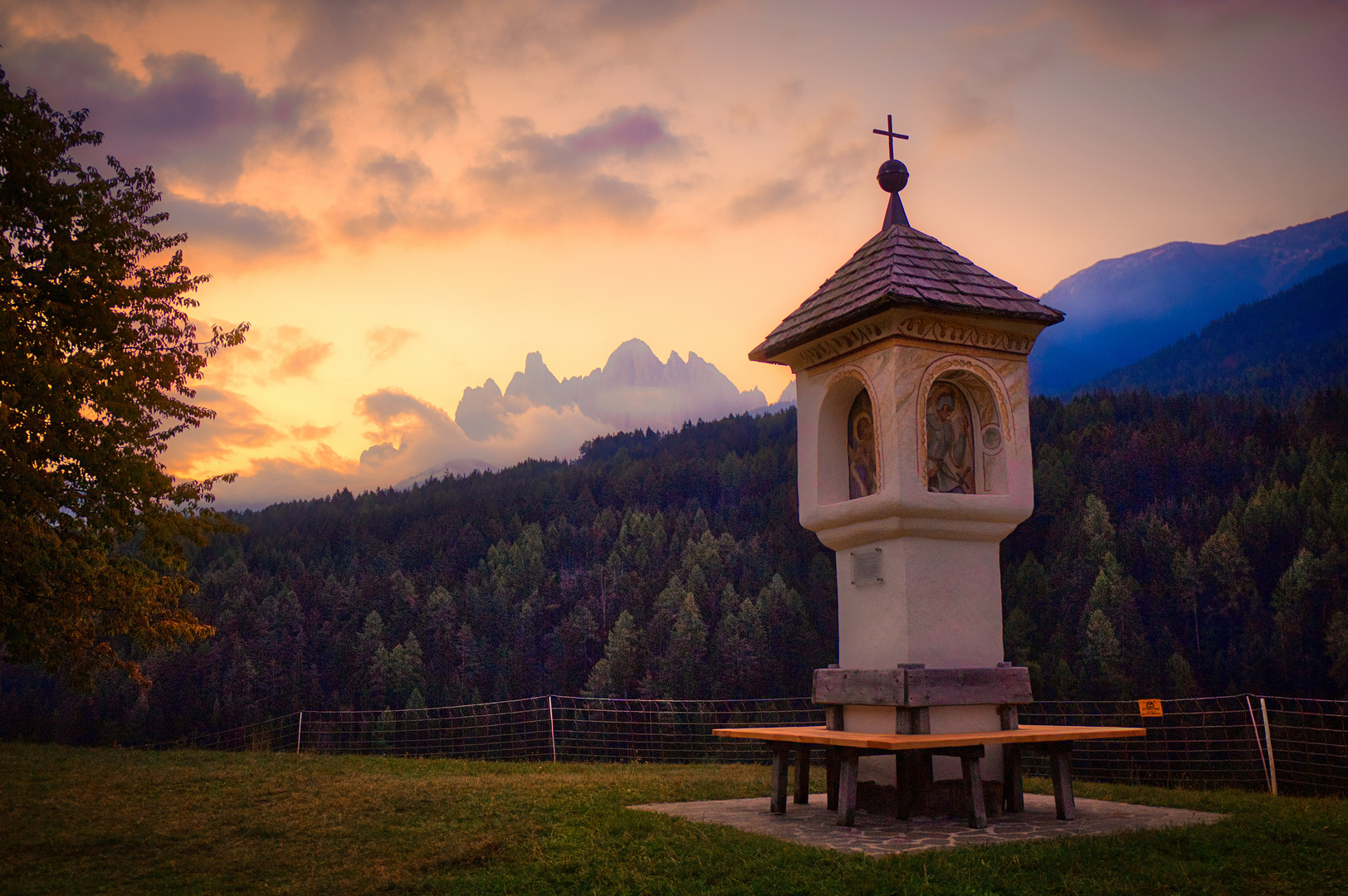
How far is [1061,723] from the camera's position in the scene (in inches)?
1361

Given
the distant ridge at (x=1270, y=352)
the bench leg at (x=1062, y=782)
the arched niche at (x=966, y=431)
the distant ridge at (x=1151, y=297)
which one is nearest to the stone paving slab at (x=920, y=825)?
the bench leg at (x=1062, y=782)

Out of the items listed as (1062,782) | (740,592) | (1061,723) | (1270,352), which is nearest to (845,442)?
(1062,782)

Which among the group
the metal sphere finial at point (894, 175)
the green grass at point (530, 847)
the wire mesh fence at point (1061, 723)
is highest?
the metal sphere finial at point (894, 175)

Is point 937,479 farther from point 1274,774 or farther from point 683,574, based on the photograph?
point 683,574

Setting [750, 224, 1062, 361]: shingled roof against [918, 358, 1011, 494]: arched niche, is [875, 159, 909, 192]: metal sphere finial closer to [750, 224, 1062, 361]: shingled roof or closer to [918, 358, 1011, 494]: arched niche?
[750, 224, 1062, 361]: shingled roof

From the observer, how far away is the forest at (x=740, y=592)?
192 ft

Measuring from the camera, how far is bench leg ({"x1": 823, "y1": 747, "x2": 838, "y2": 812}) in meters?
7.84

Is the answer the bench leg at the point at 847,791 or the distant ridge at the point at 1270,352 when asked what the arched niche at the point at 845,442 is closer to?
the bench leg at the point at 847,791

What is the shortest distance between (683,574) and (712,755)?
121 ft

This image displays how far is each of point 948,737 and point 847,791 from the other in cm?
87

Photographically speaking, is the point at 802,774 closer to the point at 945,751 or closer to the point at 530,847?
the point at 945,751

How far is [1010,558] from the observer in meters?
68.6

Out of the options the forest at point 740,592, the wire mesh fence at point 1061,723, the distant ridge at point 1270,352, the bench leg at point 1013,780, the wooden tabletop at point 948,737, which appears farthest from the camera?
the distant ridge at point 1270,352

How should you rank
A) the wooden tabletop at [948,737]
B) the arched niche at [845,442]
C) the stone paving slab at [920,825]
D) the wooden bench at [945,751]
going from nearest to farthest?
the stone paving slab at [920,825] < the wooden tabletop at [948,737] < the wooden bench at [945,751] < the arched niche at [845,442]
